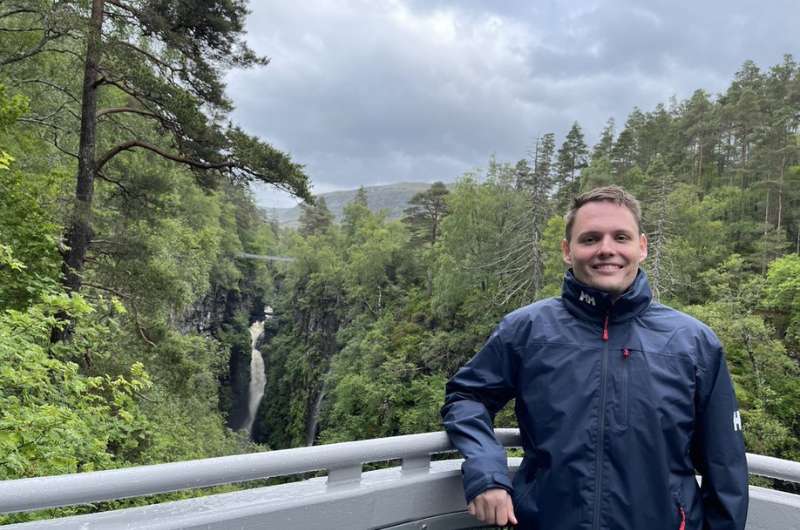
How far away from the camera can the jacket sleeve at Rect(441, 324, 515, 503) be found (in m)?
1.43

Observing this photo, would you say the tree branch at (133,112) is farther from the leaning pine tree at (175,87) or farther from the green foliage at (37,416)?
the green foliage at (37,416)

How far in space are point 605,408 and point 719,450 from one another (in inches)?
13.3

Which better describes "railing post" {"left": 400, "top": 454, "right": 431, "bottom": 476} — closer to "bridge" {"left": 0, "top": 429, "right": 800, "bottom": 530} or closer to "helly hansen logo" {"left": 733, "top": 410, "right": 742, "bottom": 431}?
"bridge" {"left": 0, "top": 429, "right": 800, "bottom": 530}

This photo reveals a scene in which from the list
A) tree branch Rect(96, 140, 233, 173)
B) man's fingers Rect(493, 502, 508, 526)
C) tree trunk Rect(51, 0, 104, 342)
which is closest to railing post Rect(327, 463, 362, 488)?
man's fingers Rect(493, 502, 508, 526)

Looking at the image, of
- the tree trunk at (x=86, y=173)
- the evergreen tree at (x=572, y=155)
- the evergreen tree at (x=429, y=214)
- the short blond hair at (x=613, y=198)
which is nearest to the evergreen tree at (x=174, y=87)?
the tree trunk at (x=86, y=173)

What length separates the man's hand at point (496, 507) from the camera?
54.9 inches

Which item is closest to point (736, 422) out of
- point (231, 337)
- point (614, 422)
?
point (614, 422)

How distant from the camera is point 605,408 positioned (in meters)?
1.38

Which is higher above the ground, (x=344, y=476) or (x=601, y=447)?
(x=601, y=447)

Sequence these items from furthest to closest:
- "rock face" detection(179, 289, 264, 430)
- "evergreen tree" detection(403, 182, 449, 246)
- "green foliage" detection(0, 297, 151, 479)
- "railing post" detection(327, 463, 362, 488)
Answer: "rock face" detection(179, 289, 264, 430), "evergreen tree" detection(403, 182, 449, 246), "green foliage" detection(0, 297, 151, 479), "railing post" detection(327, 463, 362, 488)

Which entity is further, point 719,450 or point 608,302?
point 608,302

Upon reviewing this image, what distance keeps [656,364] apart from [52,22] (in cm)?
817

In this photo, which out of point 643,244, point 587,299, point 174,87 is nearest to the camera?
point 587,299

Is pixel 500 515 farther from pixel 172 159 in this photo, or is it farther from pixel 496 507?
pixel 172 159
